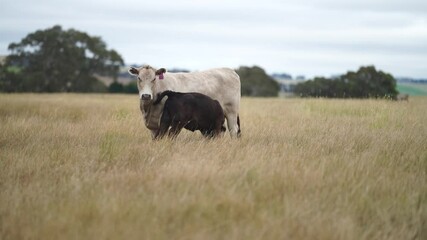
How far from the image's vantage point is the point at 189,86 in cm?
1006

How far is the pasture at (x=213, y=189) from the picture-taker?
4.37m

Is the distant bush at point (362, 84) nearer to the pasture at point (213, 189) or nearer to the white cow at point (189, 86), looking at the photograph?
the white cow at point (189, 86)

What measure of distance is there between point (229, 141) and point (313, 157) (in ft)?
6.02

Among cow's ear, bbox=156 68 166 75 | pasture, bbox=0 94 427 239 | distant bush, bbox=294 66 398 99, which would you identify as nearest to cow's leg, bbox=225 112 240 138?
pasture, bbox=0 94 427 239

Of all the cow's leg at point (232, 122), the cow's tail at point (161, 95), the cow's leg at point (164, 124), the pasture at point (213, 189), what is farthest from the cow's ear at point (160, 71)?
the cow's leg at point (232, 122)

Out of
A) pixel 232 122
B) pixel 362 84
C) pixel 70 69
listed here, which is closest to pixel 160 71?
pixel 232 122

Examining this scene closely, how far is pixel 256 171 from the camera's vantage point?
19.7 ft

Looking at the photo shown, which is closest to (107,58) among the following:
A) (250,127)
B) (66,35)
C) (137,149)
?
(66,35)

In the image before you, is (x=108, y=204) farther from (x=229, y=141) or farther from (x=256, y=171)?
(x=229, y=141)

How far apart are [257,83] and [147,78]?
182 ft

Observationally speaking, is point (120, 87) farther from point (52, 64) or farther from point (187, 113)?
point (187, 113)

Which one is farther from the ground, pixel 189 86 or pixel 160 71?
pixel 160 71

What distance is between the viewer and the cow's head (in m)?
9.01

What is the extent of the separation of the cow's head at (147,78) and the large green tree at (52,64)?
47.0m
